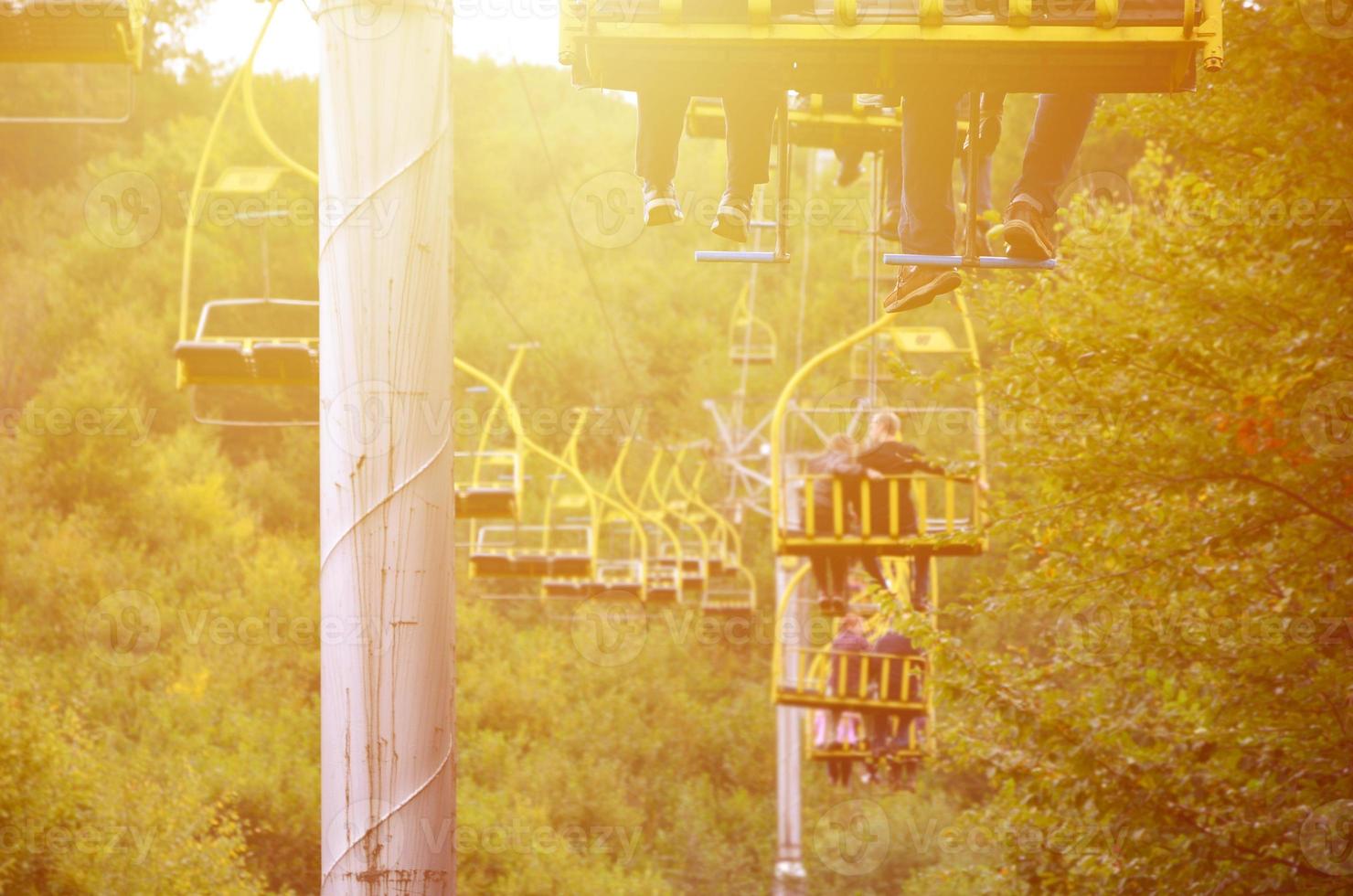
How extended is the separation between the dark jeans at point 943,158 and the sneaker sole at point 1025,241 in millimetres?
120

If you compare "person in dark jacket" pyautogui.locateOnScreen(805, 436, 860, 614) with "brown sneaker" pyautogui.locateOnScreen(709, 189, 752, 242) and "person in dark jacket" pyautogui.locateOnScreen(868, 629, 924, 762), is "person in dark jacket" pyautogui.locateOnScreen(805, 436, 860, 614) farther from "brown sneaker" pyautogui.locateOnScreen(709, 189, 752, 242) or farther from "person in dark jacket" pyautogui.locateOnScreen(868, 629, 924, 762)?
"brown sneaker" pyautogui.locateOnScreen(709, 189, 752, 242)

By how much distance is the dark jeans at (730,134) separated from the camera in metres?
4.12

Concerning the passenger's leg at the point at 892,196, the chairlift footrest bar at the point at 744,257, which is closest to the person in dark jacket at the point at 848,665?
→ the passenger's leg at the point at 892,196

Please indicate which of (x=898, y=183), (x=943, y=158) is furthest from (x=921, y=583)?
(x=943, y=158)

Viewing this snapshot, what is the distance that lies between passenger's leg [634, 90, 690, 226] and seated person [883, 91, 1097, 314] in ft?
1.87

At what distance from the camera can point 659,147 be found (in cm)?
424

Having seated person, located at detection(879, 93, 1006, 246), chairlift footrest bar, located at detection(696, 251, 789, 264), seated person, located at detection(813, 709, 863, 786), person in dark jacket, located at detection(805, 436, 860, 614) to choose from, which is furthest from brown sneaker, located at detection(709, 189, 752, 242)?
seated person, located at detection(813, 709, 863, 786)

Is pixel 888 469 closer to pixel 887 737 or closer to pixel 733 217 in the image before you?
pixel 887 737

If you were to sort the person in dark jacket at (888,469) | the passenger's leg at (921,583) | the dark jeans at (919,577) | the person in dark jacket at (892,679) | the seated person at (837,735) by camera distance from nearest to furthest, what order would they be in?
the person in dark jacket at (888,469)
the dark jeans at (919,577)
the passenger's leg at (921,583)
the person in dark jacket at (892,679)
the seated person at (837,735)

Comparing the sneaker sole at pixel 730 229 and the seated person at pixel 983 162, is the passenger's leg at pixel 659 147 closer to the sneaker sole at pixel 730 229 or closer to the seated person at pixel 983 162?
the sneaker sole at pixel 730 229

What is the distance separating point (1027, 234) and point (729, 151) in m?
0.79

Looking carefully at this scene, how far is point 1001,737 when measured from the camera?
32.4 feet

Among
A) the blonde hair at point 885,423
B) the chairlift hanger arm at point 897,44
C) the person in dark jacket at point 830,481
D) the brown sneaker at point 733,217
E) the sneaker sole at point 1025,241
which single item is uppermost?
the chairlift hanger arm at point 897,44

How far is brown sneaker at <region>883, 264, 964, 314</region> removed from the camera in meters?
4.19
